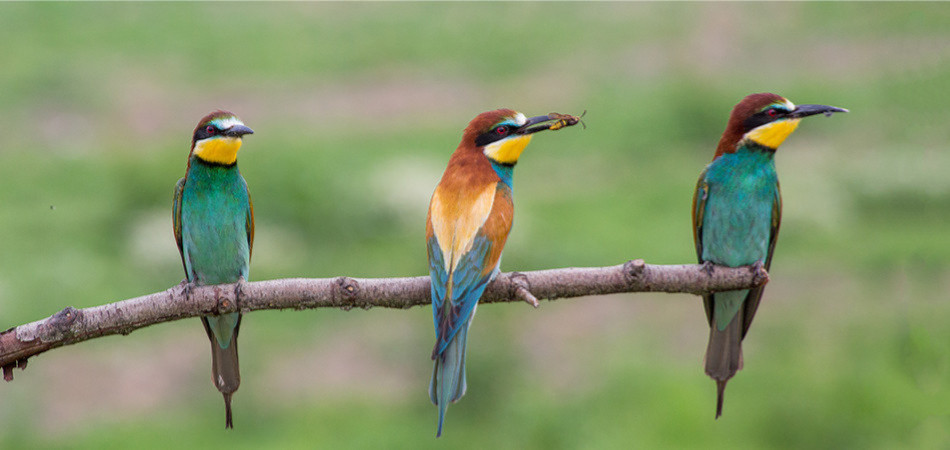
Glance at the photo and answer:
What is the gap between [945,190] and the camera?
1334cm

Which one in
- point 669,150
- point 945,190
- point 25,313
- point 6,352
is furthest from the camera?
point 669,150

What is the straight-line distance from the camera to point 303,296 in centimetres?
238

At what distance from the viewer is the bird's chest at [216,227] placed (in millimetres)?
3346

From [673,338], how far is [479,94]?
7.49m

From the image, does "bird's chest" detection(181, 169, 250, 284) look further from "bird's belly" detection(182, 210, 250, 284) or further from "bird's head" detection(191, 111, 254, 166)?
"bird's head" detection(191, 111, 254, 166)

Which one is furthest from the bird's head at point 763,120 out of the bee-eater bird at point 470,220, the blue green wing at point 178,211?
the blue green wing at point 178,211

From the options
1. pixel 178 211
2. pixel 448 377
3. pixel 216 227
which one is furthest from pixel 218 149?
pixel 448 377

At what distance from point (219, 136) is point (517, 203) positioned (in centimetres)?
982

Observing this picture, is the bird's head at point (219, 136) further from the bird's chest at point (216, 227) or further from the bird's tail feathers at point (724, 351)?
the bird's tail feathers at point (724, 351)

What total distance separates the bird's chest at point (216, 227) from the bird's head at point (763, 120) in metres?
1.53

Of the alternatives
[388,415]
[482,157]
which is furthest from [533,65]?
[482,157]

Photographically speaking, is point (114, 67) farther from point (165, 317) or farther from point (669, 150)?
point (165, 317)

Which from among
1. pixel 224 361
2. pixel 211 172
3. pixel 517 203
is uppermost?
pixel 211 172

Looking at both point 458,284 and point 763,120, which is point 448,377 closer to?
point 458,284
